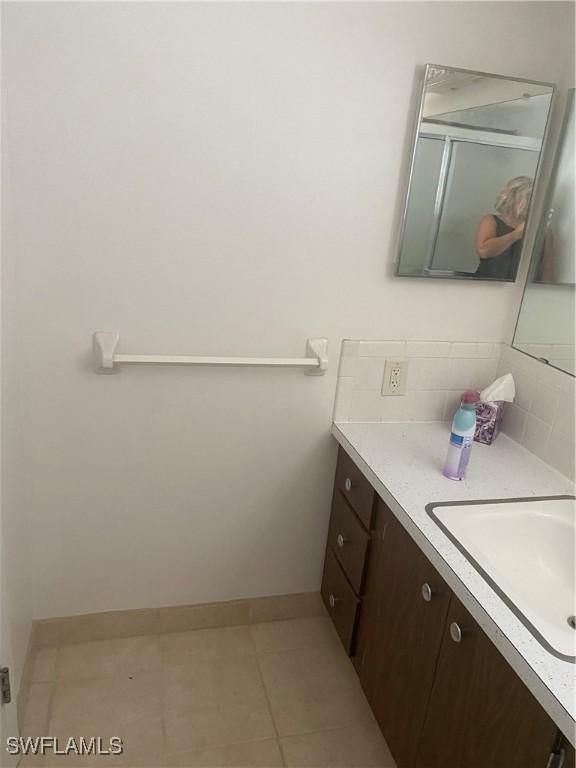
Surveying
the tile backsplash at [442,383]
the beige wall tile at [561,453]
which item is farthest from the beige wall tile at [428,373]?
the beige wall tile at [561,453]

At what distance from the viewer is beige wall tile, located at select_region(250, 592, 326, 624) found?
6.64 ft

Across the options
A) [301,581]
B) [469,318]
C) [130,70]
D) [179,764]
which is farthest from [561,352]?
[179,764]

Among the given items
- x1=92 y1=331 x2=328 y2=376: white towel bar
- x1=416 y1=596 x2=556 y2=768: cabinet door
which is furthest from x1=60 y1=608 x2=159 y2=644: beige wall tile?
x1=416 y1=596 x2=556 y2=768: cabinet door

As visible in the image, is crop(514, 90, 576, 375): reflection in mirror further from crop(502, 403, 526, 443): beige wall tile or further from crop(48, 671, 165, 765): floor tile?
crop(48, 671, 165, 765): floor tile

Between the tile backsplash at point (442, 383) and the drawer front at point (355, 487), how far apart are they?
0.15m

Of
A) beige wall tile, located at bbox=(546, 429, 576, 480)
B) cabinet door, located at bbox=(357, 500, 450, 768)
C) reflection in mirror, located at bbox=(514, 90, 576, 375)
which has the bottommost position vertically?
cabinet door, located at bbox=(357, 500, 450, 768)

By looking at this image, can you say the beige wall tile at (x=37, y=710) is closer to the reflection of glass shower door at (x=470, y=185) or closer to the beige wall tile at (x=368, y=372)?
the beige wall tile at (x=368, y=372)

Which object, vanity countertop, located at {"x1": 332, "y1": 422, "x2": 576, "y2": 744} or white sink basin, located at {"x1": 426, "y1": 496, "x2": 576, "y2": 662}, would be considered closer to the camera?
vanity countertop, located at {"x1": 332, "y1": 422, "x2": 576, "y2": 744}

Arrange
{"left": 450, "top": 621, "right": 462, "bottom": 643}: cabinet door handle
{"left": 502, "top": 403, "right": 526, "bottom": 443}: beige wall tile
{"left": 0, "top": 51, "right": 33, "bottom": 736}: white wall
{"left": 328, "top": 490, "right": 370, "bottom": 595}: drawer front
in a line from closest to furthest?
{"left": 450, "top": 621, "right": 462, "bottom": 643}: cabinet door handle
{"left": 0, "top": 51, "right": 33, "bottom": 736}: white wall
{"left": 328, "top": 490, "right": 370, "bottom": 595}: drawer front
{"left": 502, "top": 403, "right": 526, "bottom": 443}: beige wall tile

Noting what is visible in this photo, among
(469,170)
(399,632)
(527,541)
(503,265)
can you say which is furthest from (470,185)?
(399,632)

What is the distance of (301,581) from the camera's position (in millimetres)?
2049

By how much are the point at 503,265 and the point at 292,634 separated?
55.8 inches

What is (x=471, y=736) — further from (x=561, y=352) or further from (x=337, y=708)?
(x=561, y=352)

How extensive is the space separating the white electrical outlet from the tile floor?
0.91 m
